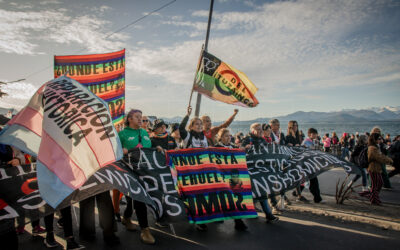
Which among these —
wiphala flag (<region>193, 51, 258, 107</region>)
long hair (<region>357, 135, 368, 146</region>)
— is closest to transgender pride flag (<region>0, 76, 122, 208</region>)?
wiphala flag (<region>193, 51, 258, 107</region>)

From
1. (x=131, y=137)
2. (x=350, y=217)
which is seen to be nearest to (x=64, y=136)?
(x=131, y=137)

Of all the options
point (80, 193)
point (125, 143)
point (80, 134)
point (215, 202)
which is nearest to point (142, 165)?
point (125, 143)

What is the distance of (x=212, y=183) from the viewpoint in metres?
4.32

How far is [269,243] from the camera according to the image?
3725 mm

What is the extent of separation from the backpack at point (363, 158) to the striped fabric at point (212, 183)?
423 centimetres

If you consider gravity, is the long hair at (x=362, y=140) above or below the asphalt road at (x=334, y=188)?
above

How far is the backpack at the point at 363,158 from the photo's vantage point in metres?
6.59

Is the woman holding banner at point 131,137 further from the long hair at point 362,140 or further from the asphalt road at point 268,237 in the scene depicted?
the long hair at point 362,140

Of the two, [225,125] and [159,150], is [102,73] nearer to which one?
[159,150]

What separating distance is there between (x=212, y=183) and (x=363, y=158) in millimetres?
5084

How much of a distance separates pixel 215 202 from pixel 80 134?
2657mm

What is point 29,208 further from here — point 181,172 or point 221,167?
point 221,167

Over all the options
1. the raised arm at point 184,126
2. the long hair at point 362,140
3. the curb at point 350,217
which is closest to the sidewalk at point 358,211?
the curb at point 350,217

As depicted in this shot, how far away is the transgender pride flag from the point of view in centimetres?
228
